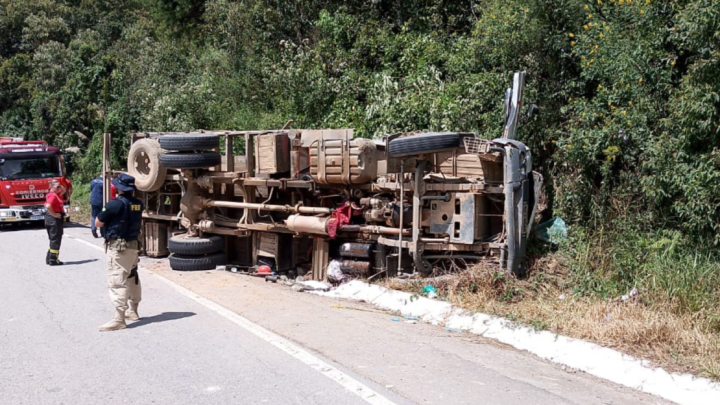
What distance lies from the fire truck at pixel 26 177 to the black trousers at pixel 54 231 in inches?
265

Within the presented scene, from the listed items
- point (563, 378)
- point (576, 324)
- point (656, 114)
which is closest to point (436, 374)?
point (563, 378)

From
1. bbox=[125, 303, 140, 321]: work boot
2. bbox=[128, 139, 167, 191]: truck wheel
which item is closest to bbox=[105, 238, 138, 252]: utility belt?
bbox=[125, 303, 140, 321]: work boot

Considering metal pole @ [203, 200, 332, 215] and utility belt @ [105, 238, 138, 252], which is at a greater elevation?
metal pole @ [203, 200, 332, 215]

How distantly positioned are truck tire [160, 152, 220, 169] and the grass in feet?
14.6

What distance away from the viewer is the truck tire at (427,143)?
30.8 ft

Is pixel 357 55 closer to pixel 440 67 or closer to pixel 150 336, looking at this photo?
pixel 440 67

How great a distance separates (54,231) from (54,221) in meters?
0.25

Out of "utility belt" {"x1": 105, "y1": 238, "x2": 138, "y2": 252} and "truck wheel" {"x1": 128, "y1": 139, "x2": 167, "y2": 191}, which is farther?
"truck wheel" {"x1": 128, "y1": 139, "x2": 167, "y2": 191}

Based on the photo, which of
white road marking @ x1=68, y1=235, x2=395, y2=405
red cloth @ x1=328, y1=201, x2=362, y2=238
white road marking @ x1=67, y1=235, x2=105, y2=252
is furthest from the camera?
white road marking @ x1=67, y1=235, x2=105, y2=252

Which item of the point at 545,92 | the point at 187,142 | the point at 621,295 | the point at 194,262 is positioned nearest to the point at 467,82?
the point at 545,92

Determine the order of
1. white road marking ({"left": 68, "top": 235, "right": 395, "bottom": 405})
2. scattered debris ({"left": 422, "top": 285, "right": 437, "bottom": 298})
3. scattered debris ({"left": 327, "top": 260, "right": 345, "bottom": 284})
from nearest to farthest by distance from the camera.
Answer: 1. white road marking ({"left": 68, "top": 235, "right": 395, "bottom": 405})
2. scattered debris ({"left": 422, "top": 285, "right": 437, "bottom": 298})
3. scattered debris ({"left": 327, "top": 260, "right": 345, "bottom": 284})

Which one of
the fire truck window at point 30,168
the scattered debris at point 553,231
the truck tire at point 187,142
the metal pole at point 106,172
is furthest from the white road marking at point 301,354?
the fire truck window at point 30,168

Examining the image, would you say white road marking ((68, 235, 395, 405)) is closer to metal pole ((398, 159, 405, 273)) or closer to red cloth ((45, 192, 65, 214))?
metal pole ((398, 159, 405, 273))

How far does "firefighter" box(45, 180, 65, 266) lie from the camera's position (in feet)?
43.9
